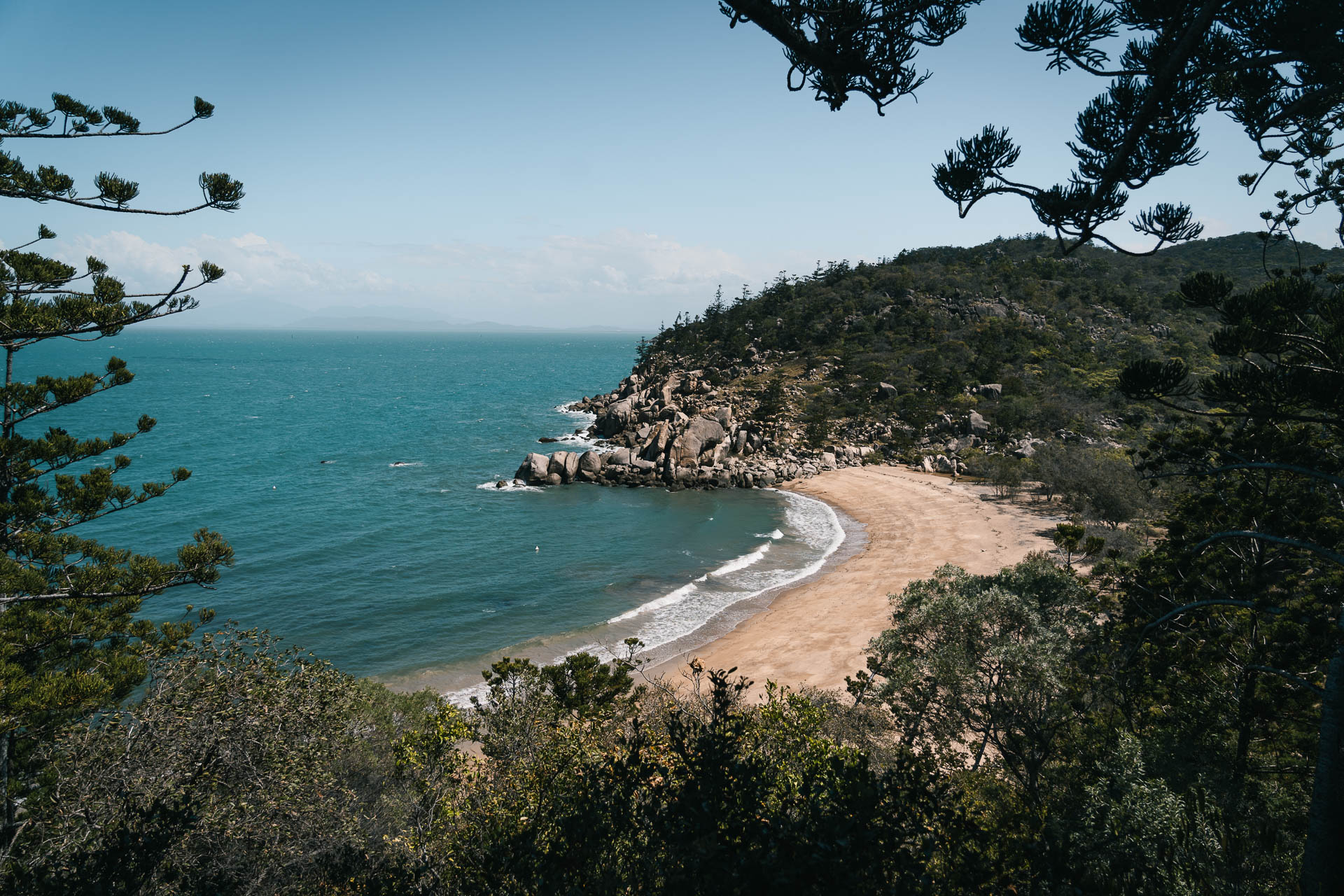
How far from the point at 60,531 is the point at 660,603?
66.2 feet

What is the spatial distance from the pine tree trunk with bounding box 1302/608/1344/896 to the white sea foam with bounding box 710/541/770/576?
80.5 feet

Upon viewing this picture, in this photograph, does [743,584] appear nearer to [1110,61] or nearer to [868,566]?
[868,566]

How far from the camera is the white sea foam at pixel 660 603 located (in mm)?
25766

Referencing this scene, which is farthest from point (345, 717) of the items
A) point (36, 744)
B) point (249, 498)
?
point (249, 498)

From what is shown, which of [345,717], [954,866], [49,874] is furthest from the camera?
[345,717]

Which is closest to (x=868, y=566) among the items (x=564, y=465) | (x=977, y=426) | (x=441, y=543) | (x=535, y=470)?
(x=441, y=543)

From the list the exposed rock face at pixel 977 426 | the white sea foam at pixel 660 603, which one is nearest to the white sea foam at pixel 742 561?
the white sea foam at pixel 660 603

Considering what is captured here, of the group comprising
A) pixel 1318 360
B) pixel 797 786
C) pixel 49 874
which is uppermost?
pixel 1318 360

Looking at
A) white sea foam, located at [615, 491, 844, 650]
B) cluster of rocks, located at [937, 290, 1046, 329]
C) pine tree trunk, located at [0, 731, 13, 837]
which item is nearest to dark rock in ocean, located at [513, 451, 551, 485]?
white sea foam, located at [615, 491, 844, 650]

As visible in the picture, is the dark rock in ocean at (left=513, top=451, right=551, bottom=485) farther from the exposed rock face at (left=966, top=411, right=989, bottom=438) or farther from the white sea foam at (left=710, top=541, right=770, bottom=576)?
the exposed rock face at (left=966, top=411, right=989, bottom=438)

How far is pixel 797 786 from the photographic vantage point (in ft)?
23.2

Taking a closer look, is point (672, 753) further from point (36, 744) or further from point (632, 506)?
point (632, 506)

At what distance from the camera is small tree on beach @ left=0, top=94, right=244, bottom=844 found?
726 cm

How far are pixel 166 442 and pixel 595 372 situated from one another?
3740 inches
